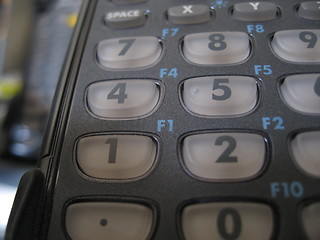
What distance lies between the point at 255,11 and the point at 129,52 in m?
0.09

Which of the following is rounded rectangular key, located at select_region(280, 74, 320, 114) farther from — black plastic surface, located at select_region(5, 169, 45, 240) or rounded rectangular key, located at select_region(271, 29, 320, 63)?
black plastic surface, located at select_region(5, 169, 45, 240)

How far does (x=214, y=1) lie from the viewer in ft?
0.87

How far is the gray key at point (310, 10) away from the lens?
0.25 metres

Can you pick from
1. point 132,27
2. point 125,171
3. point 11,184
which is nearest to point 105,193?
point 125,171

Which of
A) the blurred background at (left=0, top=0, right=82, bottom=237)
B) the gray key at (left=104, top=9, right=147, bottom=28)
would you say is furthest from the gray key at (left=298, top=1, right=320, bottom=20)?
the blurred background at (left=0, top=0, right=82, bottom=237)

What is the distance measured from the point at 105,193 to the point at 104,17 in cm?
14

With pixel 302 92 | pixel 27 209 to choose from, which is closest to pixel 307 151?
pixel 302 92

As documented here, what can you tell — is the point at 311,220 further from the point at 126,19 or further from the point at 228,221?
the point at 126,19

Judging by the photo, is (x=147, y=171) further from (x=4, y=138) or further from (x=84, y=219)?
(x=4, y=138)

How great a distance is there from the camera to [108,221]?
20cm

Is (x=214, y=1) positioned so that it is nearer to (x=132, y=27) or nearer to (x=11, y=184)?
(x=132, y=27)

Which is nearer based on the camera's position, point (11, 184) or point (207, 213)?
point (207, 213)

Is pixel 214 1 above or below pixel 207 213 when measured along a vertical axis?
above

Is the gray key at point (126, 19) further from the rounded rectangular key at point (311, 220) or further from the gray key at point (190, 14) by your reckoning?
the rounded rectangular key at point (311, 220)
